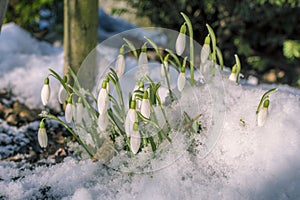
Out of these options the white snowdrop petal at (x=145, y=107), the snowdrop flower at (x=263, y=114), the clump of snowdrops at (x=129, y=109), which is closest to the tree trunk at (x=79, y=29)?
the clump of snowdrops at (x=129, y=109)

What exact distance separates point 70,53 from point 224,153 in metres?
1.40

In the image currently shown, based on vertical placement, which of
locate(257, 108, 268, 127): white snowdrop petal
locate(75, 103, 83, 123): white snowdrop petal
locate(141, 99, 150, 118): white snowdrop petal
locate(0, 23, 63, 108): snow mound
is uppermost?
locate(141, 99, 150, 118): white snowdrop petal

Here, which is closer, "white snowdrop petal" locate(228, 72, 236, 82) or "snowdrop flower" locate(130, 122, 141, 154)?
"snowdrop flower" locate(130, 122, 141, 154)

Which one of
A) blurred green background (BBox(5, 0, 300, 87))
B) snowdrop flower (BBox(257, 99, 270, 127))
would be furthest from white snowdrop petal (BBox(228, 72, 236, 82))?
blurred green background (BBox(5, 0, 300, 87))

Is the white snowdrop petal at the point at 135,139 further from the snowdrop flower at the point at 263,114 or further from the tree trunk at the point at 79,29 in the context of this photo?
the tree trunk at the point at 79,29

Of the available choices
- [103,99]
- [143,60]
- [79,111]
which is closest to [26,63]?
[79,111]

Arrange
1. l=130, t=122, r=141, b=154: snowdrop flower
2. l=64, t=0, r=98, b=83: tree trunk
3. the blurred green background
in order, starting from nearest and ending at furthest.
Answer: l=130, t=122, r=141, b=154: snowdrop flower, l=64, t=0, r=98, b=83: tree trunk, the blurred green background

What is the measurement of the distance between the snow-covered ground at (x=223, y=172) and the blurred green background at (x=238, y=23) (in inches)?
91.1

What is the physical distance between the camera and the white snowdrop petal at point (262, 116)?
1527mm

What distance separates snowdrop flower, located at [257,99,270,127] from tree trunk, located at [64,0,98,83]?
139cm

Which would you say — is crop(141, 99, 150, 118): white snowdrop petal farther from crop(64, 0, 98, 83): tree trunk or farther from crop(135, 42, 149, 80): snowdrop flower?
crop(64, 0, 98, 83): tree trunk

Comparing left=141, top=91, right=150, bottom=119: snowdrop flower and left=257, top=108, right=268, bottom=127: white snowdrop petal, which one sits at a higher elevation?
left=141, top=91, right=150, bottom=119: snowdrop flower

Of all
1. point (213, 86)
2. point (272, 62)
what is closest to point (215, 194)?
point (213, 86)

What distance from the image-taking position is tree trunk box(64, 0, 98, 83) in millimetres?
2596
